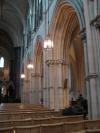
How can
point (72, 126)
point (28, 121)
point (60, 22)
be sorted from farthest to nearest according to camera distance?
point (60, 22) < point (28, 121) < point (72, 126)

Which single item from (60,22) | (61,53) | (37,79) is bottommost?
(37,79)

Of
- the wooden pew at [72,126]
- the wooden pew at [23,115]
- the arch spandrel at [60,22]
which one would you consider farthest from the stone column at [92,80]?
the arch spandrel at [60,22]

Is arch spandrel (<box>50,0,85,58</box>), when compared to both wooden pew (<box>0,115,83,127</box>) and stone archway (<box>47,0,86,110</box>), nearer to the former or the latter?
stone archway (<box>47,0,86,110</box>)

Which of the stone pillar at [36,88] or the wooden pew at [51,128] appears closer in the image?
the wooden pew at [51,128]

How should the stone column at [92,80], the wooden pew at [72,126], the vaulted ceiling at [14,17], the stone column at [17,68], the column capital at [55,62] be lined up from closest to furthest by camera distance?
the wooden pew at [72,126], the stone column at [92,80], the column capital at [55,62], the vaulted ceiling at [14,17], the stone column at [17,68]

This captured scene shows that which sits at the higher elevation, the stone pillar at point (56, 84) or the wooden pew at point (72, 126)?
the stone pillar at point (56, 84)

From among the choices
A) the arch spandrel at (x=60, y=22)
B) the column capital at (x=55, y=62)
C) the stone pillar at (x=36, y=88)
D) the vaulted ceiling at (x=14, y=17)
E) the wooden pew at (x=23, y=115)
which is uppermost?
the vaulted ceiling at (x=14, y=17)

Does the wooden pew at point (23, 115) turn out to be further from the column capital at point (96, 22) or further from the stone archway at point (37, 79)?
the stone archway at point (37, 79)

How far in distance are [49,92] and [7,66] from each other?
102 feet

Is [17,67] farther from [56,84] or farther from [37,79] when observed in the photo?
[56,84]

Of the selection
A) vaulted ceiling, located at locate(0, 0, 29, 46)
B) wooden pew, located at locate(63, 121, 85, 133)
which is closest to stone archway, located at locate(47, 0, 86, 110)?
wooden pew, located at locate(63, 121, 85, 133)

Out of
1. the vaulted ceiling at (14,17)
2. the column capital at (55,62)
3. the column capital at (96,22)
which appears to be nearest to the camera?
the column capital at (96,22)

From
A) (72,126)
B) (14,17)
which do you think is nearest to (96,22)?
(72,126)

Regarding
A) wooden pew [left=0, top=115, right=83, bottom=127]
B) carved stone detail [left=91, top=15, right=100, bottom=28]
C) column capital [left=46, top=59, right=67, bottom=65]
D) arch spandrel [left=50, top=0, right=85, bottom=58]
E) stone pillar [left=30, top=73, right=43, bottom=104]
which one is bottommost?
wooden pew [left=0, top=115, right=83, bottom=127]
